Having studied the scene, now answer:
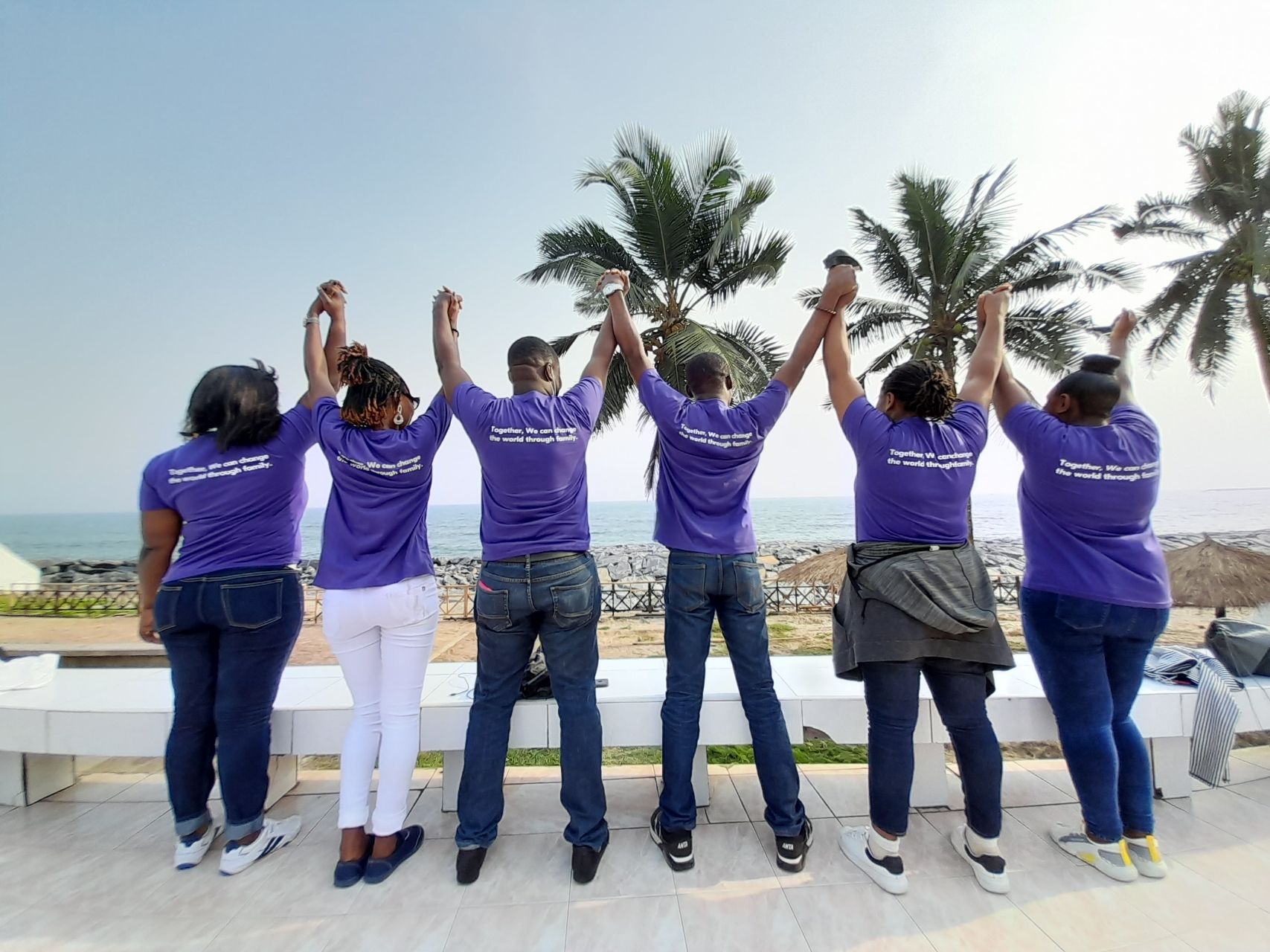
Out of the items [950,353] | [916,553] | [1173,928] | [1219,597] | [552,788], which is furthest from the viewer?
[950,353]

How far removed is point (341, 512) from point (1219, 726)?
13.9ft

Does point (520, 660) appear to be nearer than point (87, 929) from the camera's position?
No

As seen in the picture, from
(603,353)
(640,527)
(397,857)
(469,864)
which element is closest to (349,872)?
(397,857)

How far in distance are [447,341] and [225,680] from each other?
1.69 metres

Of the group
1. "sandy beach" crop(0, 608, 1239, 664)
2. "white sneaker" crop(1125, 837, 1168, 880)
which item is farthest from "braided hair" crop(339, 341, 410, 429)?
"sandy beach" crop(0, 608, 1239, 664)

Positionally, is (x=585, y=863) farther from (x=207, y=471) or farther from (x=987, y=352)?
(x=987, y=352)

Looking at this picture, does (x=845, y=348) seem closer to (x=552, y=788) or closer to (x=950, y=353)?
(x=552, y=788)

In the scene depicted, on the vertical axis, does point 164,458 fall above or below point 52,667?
above

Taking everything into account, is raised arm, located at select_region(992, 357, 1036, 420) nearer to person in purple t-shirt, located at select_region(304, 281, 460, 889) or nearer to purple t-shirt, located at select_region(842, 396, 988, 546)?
purple t-shirt, located at select_region(842, 396, 988, 546)

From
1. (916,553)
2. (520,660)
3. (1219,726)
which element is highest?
(916,553)

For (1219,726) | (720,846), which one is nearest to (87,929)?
(720,846)

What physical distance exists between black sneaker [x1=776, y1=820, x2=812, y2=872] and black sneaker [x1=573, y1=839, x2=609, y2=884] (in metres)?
0.76

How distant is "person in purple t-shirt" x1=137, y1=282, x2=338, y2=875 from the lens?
2162 mm

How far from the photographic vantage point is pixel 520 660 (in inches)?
86.7
